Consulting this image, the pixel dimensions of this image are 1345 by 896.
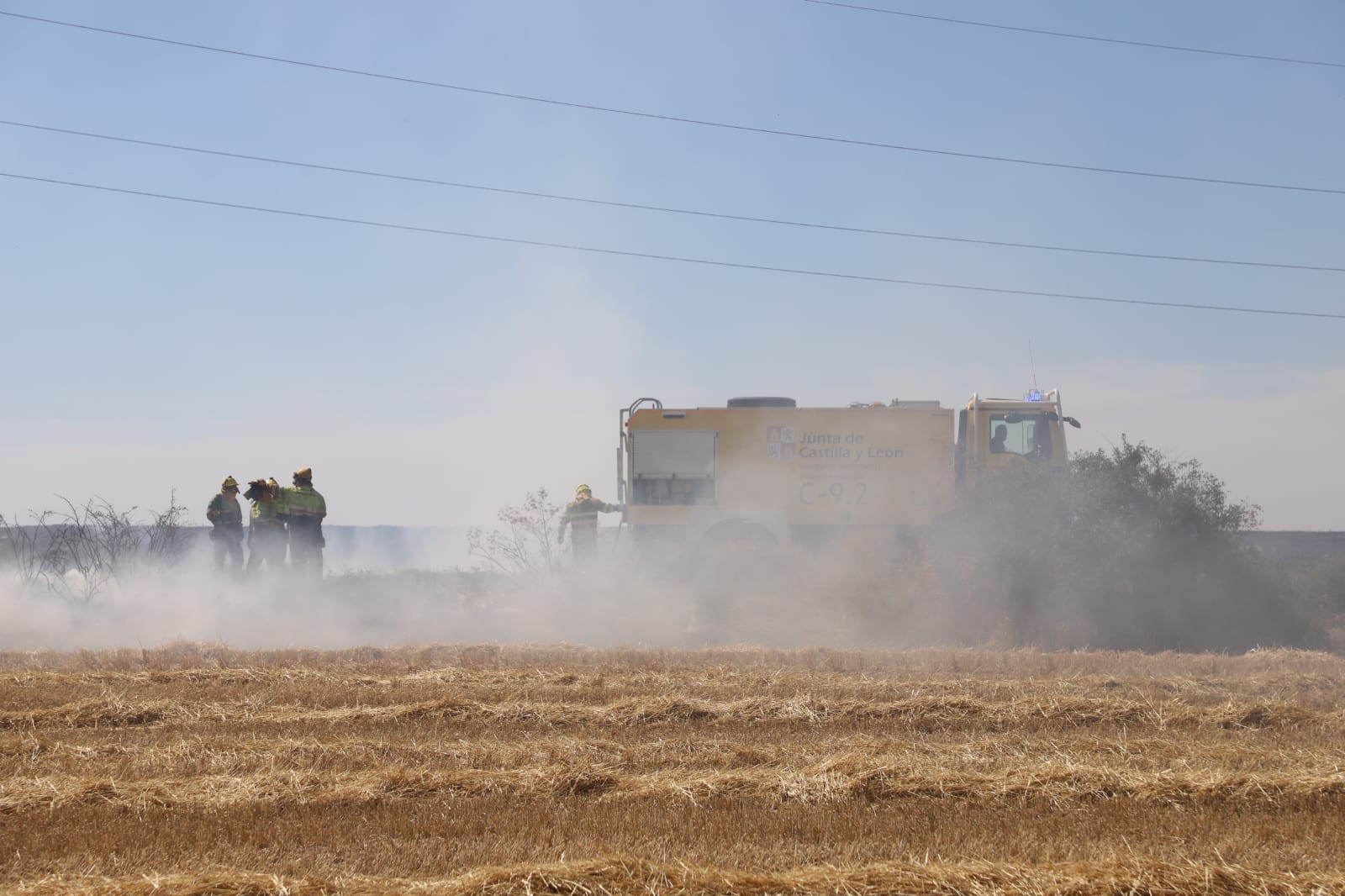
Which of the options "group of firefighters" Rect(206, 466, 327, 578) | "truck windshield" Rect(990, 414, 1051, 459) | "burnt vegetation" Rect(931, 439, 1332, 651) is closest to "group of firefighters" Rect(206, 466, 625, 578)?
"group of firefighters" Rect(206, 466, 327, 578)

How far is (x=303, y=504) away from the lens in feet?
57.5

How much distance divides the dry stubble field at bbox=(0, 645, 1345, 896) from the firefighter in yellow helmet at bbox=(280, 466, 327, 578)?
20.7 ft

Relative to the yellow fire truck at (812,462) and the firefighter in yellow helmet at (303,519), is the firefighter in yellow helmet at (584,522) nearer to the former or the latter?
the yellow fire truck at (812,462)

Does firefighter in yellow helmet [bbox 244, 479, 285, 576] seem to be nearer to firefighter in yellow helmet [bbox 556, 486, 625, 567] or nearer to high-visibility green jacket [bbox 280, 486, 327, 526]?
high-visibility green jacket [bbox 280, 486, 327, 526]

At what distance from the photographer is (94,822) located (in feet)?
19.9

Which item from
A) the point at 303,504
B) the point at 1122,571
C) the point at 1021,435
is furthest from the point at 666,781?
the point at 1021,435

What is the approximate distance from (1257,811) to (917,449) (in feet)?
43.9

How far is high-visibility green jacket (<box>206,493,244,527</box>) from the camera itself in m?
18.1

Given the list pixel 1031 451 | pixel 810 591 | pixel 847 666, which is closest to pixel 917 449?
pixel 1031 451

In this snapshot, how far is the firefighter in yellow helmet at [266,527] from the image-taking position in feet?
57.8

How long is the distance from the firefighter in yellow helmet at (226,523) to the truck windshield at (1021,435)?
41.9 ft

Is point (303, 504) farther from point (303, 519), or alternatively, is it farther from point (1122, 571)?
point (1122, 571)

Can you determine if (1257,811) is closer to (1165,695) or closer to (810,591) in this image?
(1165,695)

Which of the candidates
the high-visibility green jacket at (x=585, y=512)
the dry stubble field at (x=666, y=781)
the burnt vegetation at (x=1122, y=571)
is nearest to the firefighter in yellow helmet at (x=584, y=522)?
the high-visibility green jacket at (x=585, y=512)
